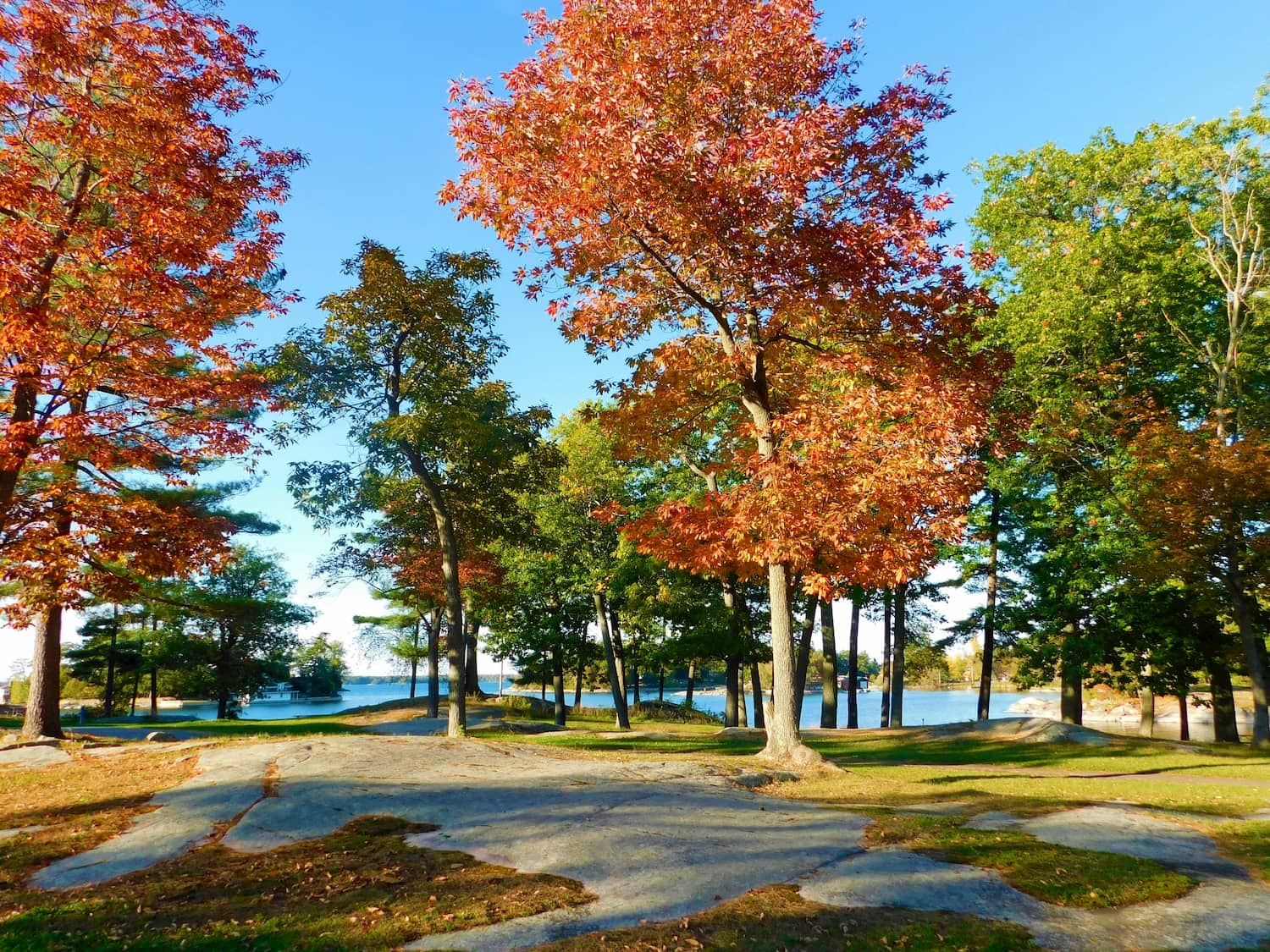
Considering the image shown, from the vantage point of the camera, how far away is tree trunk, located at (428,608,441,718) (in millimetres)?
31781

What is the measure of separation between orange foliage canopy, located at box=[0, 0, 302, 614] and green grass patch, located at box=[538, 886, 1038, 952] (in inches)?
425

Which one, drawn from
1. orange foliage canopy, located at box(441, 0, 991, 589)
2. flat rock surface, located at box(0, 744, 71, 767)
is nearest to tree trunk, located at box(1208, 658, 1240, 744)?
orange foliage canopy, located at box(441, 0, 991, 589)

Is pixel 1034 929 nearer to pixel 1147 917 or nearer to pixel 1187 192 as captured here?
pixel 1147 917

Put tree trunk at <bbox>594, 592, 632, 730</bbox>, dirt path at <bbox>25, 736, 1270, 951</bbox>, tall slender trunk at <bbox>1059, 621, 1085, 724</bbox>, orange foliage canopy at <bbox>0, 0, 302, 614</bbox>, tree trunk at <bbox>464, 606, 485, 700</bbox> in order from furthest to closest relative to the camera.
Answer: tree trunk at <bbox>464, 606, 485, 700</bbox>, tree trunk at <bbox>594, 592, 632, 730</bbox>, tall slender trunk at <bbox>1059, 621, 1085, 724</bbox>, orange foliage canopy at <bbox>0, 0, 302, 614</bbox>, dirt path at <bbox>25, 736, 1270, 951</bbox>

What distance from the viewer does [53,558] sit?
38.8 feet

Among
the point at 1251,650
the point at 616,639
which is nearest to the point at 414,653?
the point at 616,639

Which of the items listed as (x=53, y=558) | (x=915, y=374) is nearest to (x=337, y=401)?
(x=53, y=558)

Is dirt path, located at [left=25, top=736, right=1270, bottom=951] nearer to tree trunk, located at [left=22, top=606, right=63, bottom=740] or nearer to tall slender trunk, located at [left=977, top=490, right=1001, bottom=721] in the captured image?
tree trunk, located at [left=22, top=606, right=63, bottom=740]

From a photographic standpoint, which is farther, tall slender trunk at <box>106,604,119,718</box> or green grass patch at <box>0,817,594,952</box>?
tall slender trunk at <box>106,604,119,718</box>

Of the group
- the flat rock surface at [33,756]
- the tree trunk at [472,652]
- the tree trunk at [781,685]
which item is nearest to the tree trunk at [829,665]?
the tree trunk at [781,685]

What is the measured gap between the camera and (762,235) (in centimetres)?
1260

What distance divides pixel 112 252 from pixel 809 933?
13.9 metres

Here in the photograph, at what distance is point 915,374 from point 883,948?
31.9ft

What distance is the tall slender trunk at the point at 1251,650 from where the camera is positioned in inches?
832
